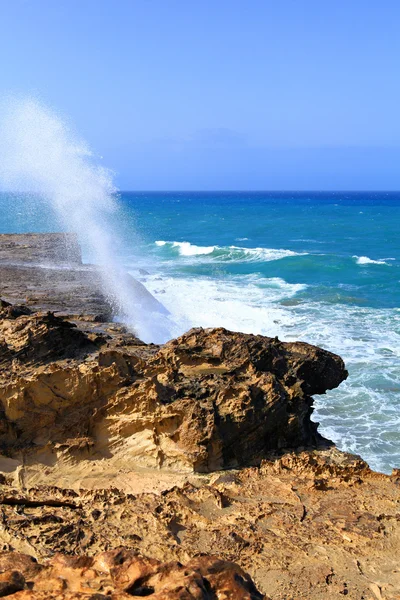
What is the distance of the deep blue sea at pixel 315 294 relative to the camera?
12.1 meters

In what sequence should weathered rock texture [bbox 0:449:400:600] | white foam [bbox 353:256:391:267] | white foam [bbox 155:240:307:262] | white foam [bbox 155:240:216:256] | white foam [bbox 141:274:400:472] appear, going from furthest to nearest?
white foam [bbox 155:240:216:256] → white foam [bbox 155:240:307:262] → white foam [bbox 353:256:391:267] → white foam [bbox 141:274:400:472] → weathered rock texture [bbox 0:449:400:600]

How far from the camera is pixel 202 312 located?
19547 mm

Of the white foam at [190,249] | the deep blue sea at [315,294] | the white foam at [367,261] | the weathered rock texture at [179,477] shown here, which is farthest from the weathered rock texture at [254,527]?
the white foam at [190,249]

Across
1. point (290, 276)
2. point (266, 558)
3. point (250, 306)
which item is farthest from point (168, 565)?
point (290, 276)

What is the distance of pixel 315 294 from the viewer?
24.6m

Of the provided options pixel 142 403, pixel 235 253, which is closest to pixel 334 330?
pixel 142 403

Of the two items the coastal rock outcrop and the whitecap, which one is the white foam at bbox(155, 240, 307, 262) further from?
the coastal rock outcrop

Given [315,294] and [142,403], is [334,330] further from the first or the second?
[142,403]

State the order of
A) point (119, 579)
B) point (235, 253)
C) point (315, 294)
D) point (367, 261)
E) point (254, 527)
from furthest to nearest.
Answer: point (235, 253) → point (367, 261) → point (315, 294) → point (254, 527) → point (119, 579)

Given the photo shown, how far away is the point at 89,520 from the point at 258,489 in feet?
5.55

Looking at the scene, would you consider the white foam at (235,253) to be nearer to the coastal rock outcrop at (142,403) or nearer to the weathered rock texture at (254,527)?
the coastal rock outcrop at (142,403)

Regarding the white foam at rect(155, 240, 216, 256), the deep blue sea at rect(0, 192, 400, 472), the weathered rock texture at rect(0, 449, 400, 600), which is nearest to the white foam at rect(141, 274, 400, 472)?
the deep blue sea at rect(0, 192, 400, 472)

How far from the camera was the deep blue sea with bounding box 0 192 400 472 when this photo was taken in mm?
12109

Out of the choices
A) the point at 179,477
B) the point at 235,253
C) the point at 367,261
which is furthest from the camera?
the point at 235,253
